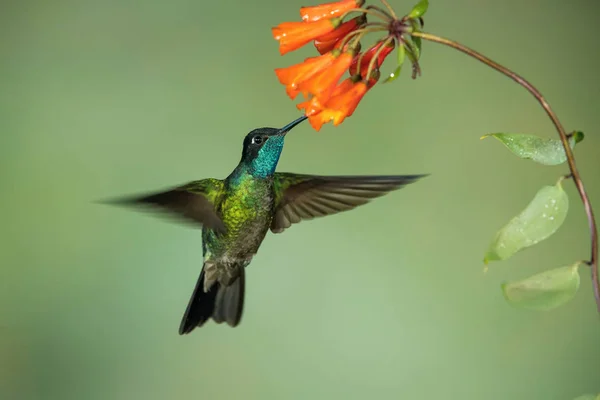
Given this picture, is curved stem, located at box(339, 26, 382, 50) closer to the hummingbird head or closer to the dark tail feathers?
the hummingbird head

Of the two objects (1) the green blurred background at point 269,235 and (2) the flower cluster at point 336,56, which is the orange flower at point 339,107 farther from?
(1) the green blurred background at point 269,235

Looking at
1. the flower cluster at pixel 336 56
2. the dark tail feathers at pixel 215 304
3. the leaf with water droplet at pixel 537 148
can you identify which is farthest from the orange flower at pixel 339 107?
the dark tail feathers at pixel 215 304

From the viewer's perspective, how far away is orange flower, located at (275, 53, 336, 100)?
104cm

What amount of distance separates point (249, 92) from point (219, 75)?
109 mm

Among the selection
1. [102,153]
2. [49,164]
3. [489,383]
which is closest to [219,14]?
[102,153]

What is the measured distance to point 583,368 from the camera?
6.58 feet

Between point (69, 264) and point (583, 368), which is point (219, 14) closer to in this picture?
point (69, 264)

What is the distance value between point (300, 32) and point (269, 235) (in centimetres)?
99

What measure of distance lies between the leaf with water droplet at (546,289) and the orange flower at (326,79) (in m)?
0.39

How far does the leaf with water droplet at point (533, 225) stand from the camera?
0.99m

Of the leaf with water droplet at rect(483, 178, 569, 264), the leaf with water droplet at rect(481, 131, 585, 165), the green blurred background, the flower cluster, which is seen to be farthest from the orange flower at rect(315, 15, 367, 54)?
the green blurred background

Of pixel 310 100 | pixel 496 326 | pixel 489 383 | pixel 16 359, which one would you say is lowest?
pixel 489 383

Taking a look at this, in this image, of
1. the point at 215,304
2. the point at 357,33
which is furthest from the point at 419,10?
the point at 215,304

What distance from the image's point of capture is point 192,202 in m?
1.27
